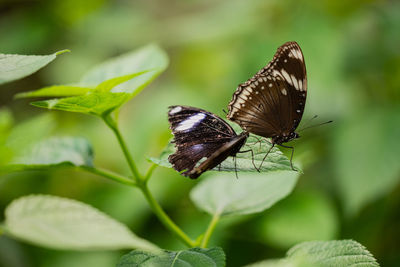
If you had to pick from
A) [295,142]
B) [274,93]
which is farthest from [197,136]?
[295,142]

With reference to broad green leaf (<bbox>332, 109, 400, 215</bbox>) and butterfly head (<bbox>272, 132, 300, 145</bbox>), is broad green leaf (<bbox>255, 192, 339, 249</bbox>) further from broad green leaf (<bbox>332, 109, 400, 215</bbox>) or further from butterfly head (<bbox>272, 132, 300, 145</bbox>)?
butterfly head (<bbox>272, 132, 300, 145</bbox>)

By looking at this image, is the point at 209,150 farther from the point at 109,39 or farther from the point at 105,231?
the point at 109,39

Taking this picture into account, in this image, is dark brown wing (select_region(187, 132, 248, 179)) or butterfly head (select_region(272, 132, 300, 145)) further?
butterfly head (select_region(272, 132, 300, 145))

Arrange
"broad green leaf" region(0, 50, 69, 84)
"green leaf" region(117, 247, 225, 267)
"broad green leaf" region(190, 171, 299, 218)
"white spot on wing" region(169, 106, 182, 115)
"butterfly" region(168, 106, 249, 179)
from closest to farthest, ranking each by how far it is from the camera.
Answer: "broad green leaf" region(0, 50, 69, 84) < "green leaf" region(117, 247, 225, 267) < "butterfly" region(168, 106, 249, 179) < "white spot on wing" region(169, 106, 182, 115) < "broad green leaf" region(190, 171, 299, 218)

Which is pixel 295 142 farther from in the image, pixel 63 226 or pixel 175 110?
pixel 63 226

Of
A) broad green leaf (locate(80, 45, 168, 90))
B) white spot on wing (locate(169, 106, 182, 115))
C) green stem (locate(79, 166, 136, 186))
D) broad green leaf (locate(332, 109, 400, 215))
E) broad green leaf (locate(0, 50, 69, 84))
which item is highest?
broad green leaf (locate(0, 50, 69, 84))

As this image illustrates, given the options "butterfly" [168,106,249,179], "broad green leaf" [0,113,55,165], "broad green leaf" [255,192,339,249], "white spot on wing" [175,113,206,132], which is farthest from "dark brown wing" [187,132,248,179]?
"broad green leaf" [255,192,339,249]

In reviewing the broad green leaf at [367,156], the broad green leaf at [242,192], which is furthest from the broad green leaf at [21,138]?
the broad green leaf at [367,156]
